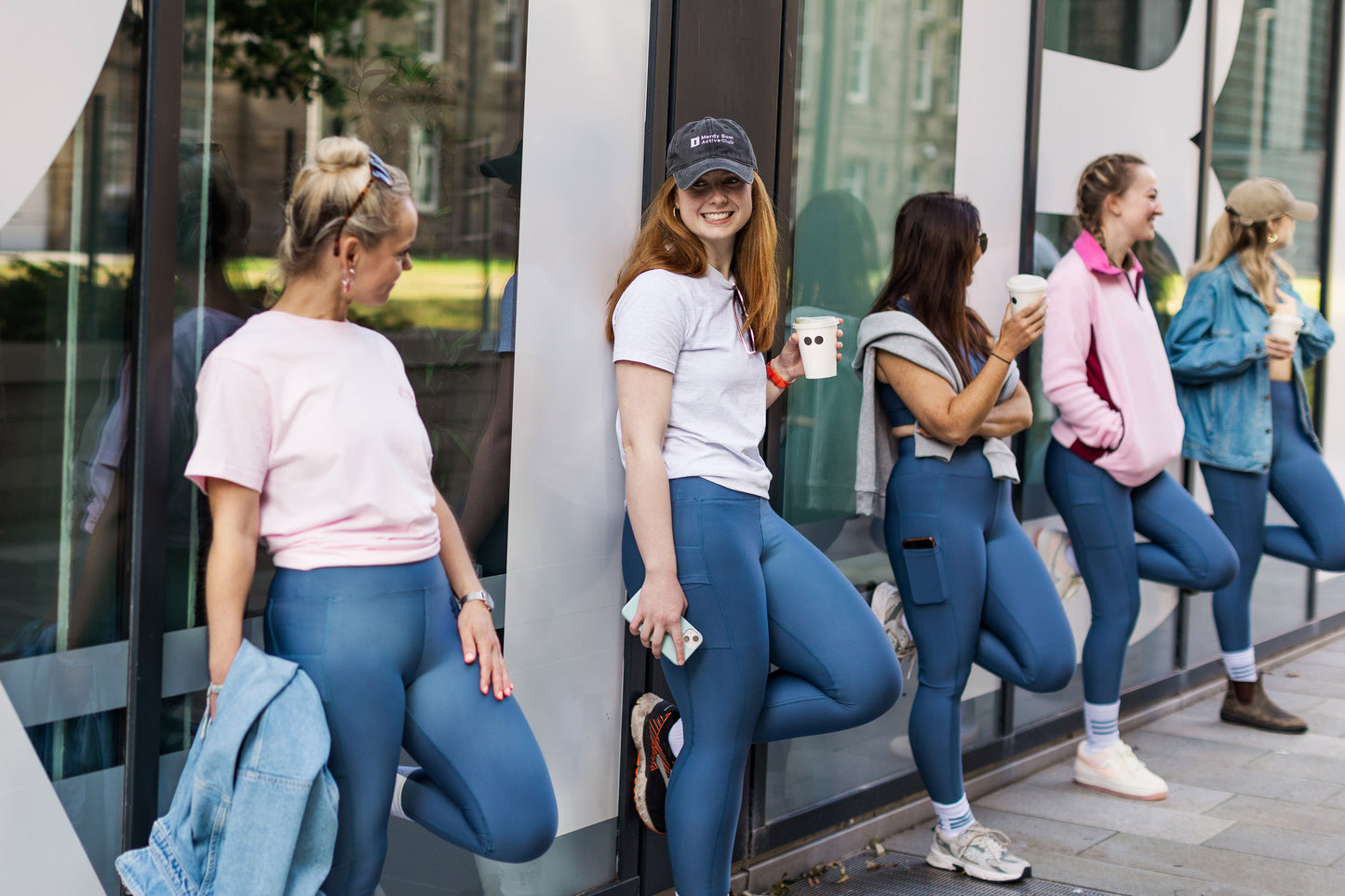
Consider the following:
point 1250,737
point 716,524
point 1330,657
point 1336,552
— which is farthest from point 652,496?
point 1330,657

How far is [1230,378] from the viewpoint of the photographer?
5430 millimetres

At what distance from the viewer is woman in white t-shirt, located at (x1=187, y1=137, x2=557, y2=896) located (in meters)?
2.23

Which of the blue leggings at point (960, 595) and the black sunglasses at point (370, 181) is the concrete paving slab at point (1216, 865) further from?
the black sunglasses at point (370, 181)

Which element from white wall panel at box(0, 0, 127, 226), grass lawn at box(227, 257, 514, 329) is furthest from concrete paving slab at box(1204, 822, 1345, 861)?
white wall panel at box(0, 0, 127, 226)

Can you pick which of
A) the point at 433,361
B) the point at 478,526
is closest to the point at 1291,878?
the point at 478,526

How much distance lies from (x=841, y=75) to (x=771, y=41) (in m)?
0.58

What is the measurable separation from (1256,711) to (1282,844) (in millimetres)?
1553

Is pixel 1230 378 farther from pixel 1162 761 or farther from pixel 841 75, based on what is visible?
pixel 841 75

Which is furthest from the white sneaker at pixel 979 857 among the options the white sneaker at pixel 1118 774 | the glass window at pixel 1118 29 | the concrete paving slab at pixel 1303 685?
the concrete paving slab at pixel 1303 685

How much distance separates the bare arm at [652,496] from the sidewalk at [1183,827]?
147 centimetres

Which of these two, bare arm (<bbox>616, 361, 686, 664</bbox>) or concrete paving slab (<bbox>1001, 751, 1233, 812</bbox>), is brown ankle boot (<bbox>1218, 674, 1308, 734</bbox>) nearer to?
concrete paving slab (<bbox>1001, 751, 1233, 812</bbox>)

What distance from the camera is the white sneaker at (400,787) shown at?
8.80 feet

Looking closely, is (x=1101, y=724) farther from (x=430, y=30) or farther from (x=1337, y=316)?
(x=1337, y=316)

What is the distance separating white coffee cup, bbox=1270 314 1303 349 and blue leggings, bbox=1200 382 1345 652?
0.57 meters
